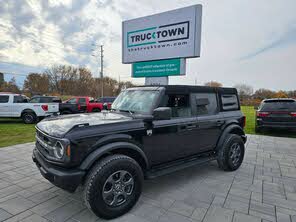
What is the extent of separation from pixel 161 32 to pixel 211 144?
202 inches

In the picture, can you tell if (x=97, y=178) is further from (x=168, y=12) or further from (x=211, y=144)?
(x=168, y=12)

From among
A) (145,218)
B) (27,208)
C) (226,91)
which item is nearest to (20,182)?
(27,208)

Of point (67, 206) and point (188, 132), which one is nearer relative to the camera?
point (67, 206)

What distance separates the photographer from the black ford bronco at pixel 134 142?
2178 mm

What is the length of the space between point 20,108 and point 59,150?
997 centimetres

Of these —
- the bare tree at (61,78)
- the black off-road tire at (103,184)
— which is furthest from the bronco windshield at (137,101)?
the bare tree at (61,78)

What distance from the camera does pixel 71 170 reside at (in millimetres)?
2146

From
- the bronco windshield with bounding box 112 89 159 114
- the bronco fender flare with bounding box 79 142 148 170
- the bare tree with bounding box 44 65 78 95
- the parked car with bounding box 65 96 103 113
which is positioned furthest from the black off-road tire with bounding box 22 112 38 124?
the bare tree with bounding box 44 65 78 95

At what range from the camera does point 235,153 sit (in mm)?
4074

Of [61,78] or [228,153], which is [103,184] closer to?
[228,153]

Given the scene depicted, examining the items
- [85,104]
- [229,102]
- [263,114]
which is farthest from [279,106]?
[85,104]

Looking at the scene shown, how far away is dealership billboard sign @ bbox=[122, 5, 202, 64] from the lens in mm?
6469

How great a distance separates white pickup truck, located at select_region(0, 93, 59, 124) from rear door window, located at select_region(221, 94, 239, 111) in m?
9.51

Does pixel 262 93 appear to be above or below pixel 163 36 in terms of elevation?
below
